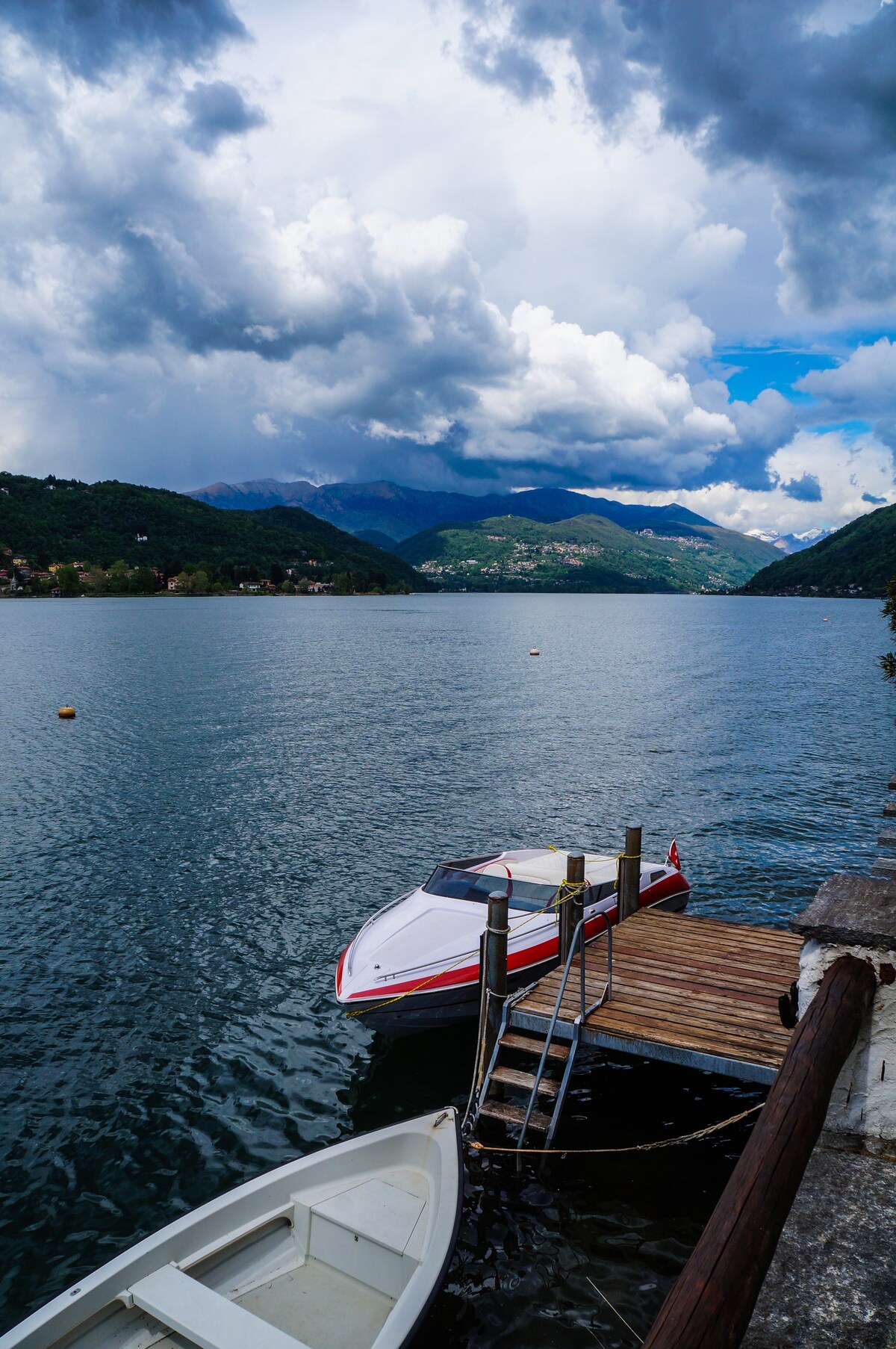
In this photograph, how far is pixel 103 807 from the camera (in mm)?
29609

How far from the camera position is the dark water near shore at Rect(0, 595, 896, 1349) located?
1048 cm

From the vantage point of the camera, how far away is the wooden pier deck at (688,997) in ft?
34.5

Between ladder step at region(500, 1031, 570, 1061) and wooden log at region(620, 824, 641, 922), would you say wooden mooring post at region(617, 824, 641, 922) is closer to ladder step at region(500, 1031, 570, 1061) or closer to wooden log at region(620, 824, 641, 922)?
wooden log at region(620, 824, 641, 922)

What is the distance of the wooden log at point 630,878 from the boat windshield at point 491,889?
778 millimetres

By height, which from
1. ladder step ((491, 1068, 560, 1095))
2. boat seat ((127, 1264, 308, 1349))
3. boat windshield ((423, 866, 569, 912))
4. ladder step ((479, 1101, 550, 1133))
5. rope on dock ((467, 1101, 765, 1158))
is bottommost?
rope on dock ((467, 1101, 765, 1158))

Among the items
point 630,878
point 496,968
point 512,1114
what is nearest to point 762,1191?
point 512,1114

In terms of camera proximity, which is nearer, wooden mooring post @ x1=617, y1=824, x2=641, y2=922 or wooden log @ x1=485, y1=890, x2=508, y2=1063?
wooden log @ x1=485, y1=890, x2=508, y2=1063

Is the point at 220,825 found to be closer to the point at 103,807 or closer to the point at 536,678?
the point at 103,807

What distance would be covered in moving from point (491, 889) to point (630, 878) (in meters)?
2.88

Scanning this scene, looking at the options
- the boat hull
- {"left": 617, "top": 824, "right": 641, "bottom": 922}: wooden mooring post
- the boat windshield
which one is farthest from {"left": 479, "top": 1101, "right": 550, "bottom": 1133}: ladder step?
{"left": 617, "top": 824, "right": 641, "bottom": 922}: wooden mooring post

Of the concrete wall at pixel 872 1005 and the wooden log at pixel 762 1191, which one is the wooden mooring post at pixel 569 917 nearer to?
the concrete wall at pixel 872 1005

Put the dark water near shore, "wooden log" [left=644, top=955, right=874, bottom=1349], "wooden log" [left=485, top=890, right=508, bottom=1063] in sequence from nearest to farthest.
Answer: "wooden log" [left=644, top=955, right=874, bottom=1349] < the dark water near shore < "wooden log" [left=485, top=890, right=508, bottom=1063]

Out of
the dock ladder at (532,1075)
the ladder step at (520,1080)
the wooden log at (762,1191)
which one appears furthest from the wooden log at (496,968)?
the wooden log at (762,1191)

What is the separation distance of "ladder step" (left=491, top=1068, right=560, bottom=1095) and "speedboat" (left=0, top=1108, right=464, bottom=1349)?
1.69 meters
